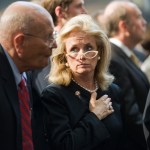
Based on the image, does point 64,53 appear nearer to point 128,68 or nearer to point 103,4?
point 128,68

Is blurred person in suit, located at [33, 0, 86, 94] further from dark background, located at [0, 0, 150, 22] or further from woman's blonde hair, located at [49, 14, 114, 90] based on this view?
dark background, located at [0, 0, 150, 22]

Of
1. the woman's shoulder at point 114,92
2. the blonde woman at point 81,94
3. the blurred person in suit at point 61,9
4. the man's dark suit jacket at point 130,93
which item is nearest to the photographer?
the blonde woman at point 81,94

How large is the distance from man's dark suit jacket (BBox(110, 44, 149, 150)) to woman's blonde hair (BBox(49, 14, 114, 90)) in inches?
13.3

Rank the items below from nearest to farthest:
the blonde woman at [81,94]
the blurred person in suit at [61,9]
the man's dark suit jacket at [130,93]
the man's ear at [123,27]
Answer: the blonde woman at [81,94], the man's dark suit jacket at [130,93], the blurred person in suit at [61,9], the man's ear at [123,27]

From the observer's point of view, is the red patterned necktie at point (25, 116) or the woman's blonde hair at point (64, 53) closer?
the red patterned necktie at point (25, 116)

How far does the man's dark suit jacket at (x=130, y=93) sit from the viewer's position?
4.49 metres

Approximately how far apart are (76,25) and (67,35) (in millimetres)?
93

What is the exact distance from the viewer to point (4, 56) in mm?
3543

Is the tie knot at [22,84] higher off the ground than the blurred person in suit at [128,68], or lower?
higher

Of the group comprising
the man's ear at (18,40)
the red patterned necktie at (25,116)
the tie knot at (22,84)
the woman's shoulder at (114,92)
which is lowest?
the woman's shoulder at (114,92)

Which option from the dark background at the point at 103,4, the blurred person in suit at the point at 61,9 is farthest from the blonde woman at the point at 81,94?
the dark background at the point at 103,4

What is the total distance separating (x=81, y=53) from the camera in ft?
13.3

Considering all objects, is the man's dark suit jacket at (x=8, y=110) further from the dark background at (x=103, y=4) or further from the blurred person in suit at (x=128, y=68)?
the dark background at (x=103, y=4)

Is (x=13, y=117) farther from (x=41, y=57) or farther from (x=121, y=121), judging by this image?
(x=121, y=121)
